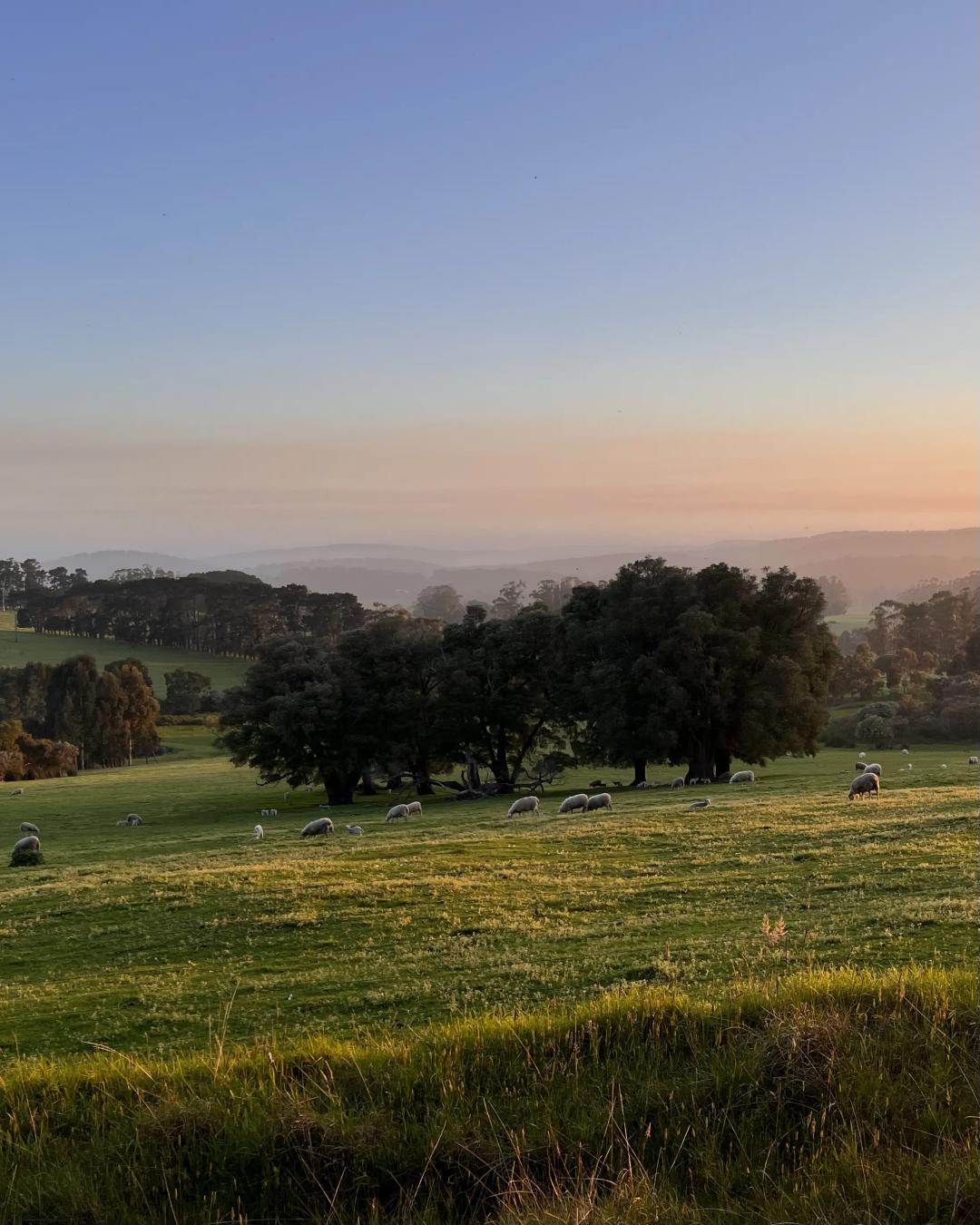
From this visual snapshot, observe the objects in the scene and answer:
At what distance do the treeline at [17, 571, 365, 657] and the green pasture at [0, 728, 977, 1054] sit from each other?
118m

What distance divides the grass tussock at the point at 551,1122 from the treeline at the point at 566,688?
131ft

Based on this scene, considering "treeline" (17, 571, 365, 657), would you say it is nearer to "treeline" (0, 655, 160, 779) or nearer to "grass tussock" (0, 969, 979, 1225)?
"treeline" (0, 655, 160, 779)

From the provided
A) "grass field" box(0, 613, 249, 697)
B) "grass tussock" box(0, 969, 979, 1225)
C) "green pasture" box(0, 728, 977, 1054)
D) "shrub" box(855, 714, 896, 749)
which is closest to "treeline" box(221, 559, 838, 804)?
"green pasture" box(0, 728, 977, 1054)

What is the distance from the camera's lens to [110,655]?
476ft

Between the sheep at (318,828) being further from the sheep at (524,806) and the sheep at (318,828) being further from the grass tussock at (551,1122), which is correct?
the grass tussock at (551,1122)

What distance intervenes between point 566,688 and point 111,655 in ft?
370

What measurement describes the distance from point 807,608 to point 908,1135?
154 ft

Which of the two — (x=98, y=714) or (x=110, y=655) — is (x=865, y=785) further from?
(x=110, y=655)

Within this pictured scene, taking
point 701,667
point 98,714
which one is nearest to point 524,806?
point 701,667

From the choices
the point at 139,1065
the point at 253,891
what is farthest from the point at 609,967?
the point at 253,891

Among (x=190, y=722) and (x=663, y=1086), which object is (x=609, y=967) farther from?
(x=190, y=722)

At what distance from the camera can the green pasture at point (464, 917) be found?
31.3 ft

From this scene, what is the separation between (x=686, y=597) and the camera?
48125 millimetres

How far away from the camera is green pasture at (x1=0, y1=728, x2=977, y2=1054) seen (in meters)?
9.55
